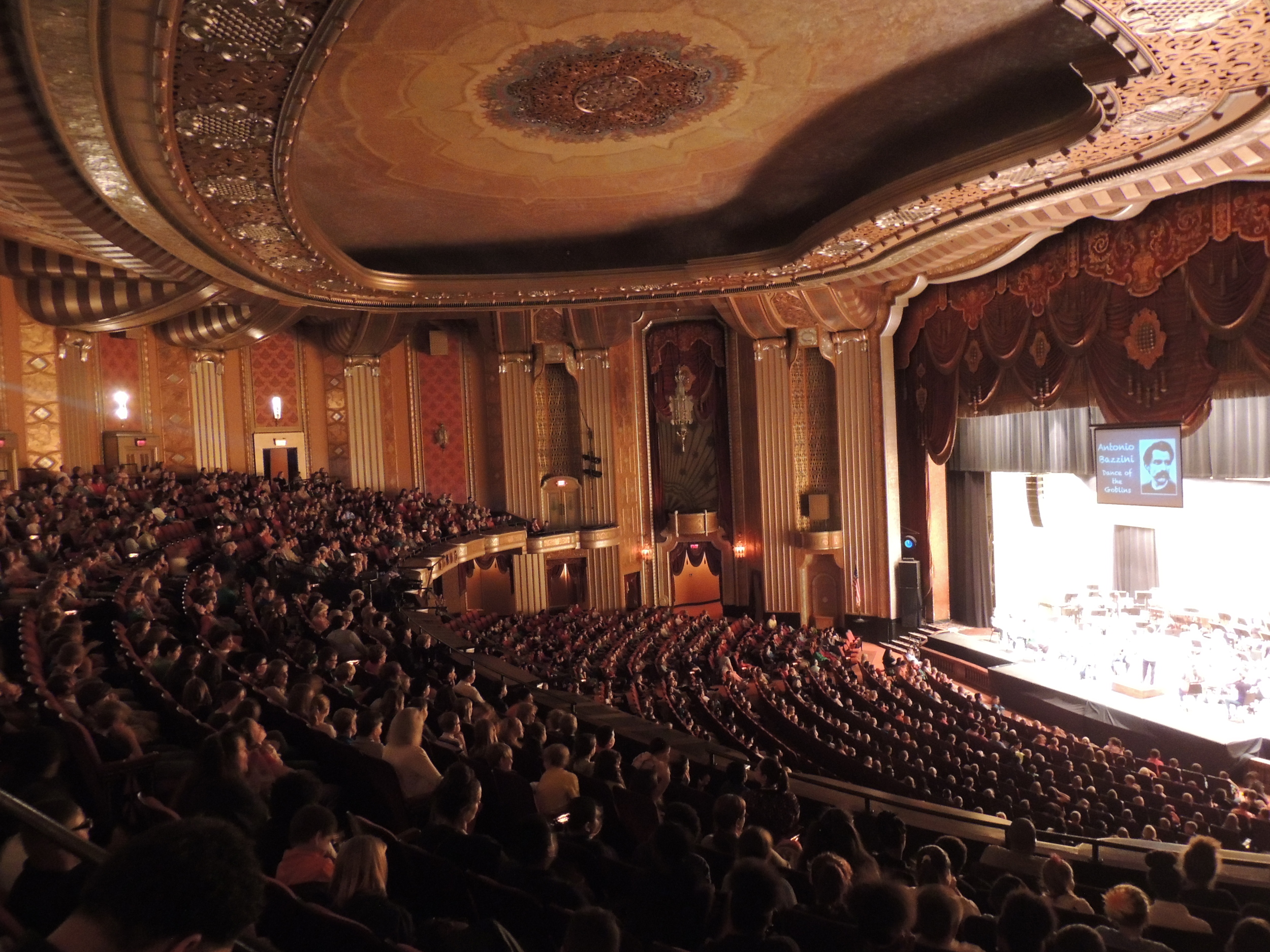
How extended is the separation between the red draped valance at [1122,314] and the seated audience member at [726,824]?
983 centimetres

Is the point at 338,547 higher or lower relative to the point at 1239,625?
higher

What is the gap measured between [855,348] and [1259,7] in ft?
38.7

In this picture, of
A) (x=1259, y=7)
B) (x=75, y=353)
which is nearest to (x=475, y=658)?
(x=1259, y=7)

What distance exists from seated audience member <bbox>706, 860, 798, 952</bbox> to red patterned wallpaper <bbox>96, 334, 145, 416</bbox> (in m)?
16.2

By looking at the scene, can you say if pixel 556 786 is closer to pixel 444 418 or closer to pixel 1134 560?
pixel 1134 560

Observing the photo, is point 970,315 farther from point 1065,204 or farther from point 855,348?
point 1065,204

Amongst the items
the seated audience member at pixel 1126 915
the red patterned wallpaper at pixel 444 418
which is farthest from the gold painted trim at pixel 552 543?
the seated audience member at pixel 1126 915

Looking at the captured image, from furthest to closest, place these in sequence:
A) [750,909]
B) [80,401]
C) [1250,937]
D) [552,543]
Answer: [552,543]
[80,401]
[1250,937]
[750,909]

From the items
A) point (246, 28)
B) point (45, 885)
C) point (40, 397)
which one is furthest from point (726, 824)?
point (40, 397)

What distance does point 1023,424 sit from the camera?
49.7 ft

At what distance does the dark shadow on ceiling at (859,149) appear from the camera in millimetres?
8469

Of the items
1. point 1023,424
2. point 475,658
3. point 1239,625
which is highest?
point 1023,424

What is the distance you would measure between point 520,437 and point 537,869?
17.0 meters

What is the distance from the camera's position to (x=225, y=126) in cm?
725
